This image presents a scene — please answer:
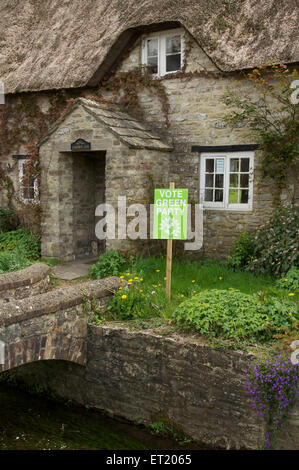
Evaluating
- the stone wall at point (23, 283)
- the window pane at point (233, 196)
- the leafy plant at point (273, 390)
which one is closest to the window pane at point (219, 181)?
the window pane at point (233, 196)

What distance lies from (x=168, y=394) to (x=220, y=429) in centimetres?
74

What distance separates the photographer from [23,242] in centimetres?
1049

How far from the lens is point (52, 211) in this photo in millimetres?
9766

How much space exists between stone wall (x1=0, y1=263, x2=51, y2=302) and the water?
1.55 m

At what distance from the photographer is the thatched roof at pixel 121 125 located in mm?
8759

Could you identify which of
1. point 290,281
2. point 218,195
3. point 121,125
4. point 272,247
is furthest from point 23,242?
point 290,281

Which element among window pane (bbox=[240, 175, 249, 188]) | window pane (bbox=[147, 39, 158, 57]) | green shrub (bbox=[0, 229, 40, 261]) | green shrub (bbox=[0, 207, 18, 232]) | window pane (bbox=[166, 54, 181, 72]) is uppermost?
window pane (bbox=[147, 39, 158, 57])

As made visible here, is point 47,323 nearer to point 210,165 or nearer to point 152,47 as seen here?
point 210,165

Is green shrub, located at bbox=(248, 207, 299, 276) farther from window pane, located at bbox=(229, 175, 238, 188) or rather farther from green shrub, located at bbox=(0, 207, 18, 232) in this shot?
green shrub, located at bbox=(0, 207, 18, 232)

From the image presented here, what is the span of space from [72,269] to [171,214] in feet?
10.2

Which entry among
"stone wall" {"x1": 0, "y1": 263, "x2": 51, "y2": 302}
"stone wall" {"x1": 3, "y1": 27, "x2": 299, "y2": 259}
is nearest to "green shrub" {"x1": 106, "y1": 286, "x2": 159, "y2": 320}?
"stone wall" {"x1": 0, "y1": 263, "x2": 51, "y2": 302}

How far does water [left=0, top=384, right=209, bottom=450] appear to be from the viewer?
566cm

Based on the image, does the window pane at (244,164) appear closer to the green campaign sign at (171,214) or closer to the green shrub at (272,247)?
the green shrub at (272,247)
